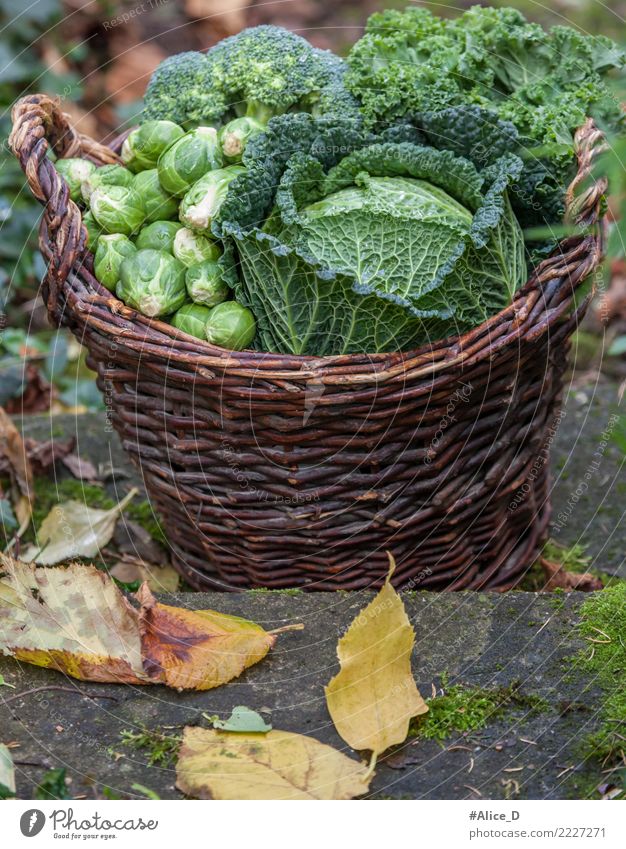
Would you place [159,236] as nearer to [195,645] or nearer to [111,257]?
[111,257]

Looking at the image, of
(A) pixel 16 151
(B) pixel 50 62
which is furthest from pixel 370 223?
(B) pixel 50 62

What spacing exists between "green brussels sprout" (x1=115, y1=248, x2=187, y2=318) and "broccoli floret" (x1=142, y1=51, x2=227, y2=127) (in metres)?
0.66

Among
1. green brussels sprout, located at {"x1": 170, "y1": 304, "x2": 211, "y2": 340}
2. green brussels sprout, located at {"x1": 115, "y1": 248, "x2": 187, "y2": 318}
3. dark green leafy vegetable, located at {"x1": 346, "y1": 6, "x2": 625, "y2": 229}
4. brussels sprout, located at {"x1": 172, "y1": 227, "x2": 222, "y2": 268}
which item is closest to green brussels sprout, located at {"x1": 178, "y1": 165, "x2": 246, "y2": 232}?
brussels sprout, located at {"x1": 172, "y1": 227, "x2": 222, "y2": 268}

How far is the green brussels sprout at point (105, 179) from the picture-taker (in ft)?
9.68

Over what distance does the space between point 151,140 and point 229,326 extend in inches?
30.7

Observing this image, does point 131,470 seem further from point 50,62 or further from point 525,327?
point 50,62

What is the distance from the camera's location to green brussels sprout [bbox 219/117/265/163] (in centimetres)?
289

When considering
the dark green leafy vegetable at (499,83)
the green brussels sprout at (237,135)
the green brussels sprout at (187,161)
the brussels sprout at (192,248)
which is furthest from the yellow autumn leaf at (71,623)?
the dark green leafy vegetable at (499,83)

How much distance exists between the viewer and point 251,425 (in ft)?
8.34

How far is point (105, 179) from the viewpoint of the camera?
2953 millimetres

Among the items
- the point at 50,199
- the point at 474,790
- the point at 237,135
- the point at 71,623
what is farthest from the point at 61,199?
the point at 474,790

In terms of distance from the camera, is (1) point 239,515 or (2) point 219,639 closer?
(2) point 219,639

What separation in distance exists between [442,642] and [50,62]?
16.2 ft

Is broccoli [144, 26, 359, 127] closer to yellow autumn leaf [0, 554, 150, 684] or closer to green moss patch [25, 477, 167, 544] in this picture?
green moss patch [25, 477, 167, 544]
